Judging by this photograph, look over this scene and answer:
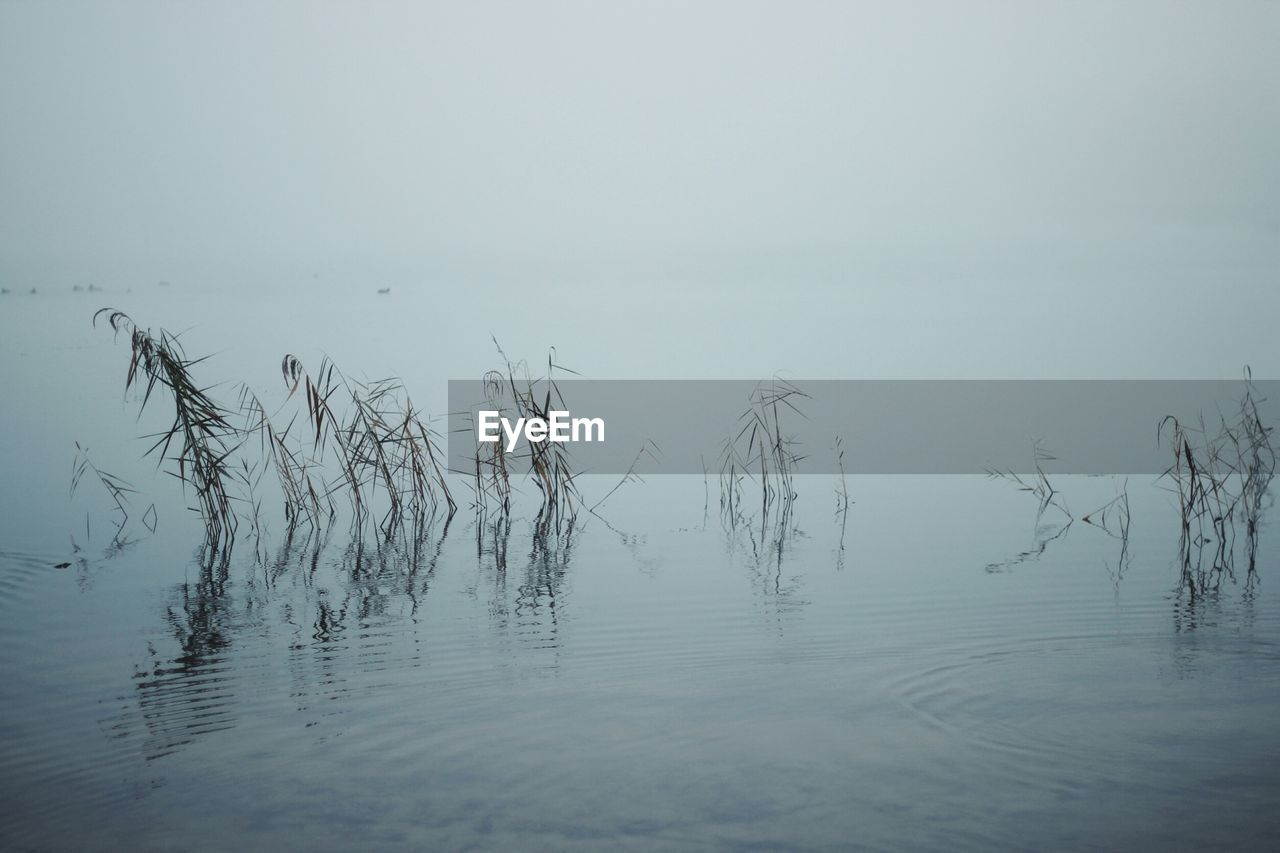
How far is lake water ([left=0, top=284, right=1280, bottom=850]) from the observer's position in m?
2.78

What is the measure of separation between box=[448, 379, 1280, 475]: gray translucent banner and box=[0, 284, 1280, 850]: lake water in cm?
126

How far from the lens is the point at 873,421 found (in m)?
9.88

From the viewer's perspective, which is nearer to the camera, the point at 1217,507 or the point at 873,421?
the point at 1217,507

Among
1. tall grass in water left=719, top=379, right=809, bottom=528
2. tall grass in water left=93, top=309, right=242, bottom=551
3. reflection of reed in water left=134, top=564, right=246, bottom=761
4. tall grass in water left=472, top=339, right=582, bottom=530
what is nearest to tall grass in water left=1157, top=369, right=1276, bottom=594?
tall grass in water left=719, top=379, right=809, bottom=528

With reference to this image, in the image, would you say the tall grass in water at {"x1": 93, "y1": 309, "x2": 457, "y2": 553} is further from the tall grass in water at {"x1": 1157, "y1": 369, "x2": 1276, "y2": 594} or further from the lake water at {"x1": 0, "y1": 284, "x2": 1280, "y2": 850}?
the tall grass in water at {"x1": 1157, "y1": 369, "x2": 1276, "y2": 594}

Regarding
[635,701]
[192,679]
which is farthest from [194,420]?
[635,701]

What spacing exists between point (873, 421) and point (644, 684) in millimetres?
6477

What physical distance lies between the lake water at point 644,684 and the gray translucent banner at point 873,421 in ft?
4.14

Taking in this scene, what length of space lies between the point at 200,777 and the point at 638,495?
14.9 feet

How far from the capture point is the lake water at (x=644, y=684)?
2.78 m

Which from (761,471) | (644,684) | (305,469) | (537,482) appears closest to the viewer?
(644,684)

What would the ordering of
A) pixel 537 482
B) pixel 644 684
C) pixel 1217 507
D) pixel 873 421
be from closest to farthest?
pixel 644 684
pixel 1217 507
pixel 537 482
pixel 873 421

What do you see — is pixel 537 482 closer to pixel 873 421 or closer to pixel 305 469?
pixel 305 469

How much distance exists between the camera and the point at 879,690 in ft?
11.9
